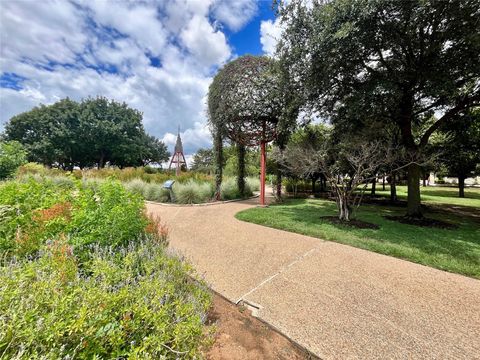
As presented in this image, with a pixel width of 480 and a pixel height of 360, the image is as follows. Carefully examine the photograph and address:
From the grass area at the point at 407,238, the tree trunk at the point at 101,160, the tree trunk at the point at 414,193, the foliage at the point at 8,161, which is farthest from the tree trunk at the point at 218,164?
the tree trunk at the point at 101,160

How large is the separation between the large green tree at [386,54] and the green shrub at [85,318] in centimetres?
590

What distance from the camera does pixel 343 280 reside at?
2.84 meters

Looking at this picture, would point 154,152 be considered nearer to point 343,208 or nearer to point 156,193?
point 156,193

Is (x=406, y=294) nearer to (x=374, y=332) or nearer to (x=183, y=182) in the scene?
(x=374, y=332)

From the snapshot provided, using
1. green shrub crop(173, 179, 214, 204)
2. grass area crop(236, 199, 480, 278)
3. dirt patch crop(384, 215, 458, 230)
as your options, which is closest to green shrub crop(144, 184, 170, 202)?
green shrub crop(173, 179, 214, 204)

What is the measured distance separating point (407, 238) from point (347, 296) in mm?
3172

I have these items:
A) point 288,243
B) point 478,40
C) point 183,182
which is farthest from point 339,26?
point 183,182

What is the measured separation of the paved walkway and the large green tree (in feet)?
14.1

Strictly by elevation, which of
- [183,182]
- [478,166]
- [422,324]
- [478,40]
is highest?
[478,40]

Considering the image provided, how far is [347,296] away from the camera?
8.16 ft

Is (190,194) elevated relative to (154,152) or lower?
lower

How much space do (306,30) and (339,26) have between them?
3.97ft

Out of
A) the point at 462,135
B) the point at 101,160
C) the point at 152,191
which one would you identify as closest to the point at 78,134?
the point at 101,160

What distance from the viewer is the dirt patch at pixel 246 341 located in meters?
1.69
